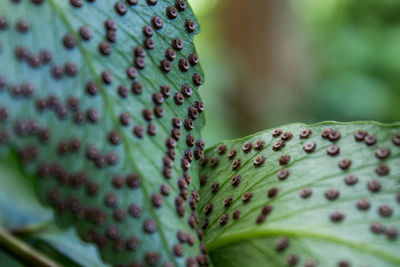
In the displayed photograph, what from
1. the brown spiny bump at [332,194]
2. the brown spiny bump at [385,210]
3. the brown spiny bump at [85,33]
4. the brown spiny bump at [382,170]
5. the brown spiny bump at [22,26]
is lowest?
the brown spiny bump at [385,210]

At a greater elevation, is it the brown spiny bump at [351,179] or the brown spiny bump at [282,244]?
the brown spiny bump at [351,179]

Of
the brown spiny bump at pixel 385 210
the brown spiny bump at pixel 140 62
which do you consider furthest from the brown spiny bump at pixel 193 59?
the brown spiny bump at pixel 385 210

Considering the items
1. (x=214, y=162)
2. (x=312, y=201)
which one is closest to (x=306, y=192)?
(x=312, y=201)

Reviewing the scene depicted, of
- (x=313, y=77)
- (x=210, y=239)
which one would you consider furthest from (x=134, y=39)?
(x=313, y=77)

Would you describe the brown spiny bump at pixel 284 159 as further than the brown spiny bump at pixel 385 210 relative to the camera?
Yes

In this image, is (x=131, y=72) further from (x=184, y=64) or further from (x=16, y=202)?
(x=16, y=202)

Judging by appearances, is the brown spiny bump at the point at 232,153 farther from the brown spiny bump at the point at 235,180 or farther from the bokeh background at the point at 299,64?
the bokeh background at the point at 299,64

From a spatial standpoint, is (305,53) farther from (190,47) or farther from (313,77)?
(190,47)
